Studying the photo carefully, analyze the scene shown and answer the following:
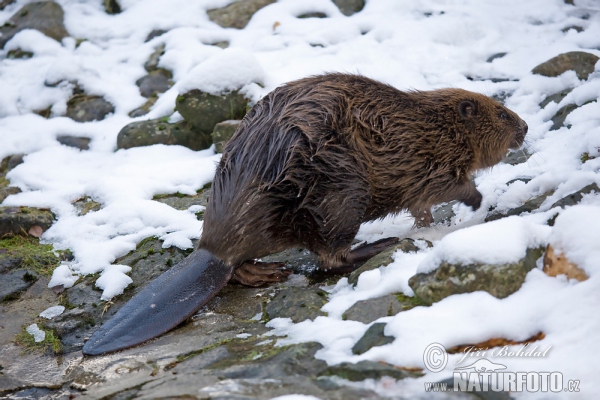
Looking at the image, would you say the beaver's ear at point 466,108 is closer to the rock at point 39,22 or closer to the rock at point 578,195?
the rock at point 578,195

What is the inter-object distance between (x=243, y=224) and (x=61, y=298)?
114 centimetres

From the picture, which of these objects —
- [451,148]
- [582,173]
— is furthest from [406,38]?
[582,173]

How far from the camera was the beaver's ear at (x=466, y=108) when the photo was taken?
375cm

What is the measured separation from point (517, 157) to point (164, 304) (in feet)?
8.89

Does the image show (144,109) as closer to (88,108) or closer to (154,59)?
(88,108)

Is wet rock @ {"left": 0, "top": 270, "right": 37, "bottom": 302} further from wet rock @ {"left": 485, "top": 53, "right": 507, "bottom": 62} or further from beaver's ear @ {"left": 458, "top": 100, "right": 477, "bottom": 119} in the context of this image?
wet rock @ {"left": 485, "top": 53, "right": 507, "bottom": 62}

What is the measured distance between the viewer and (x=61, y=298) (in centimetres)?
339

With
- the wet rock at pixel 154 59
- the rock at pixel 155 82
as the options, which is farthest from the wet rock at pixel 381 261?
the wet rock at pixel 154 59

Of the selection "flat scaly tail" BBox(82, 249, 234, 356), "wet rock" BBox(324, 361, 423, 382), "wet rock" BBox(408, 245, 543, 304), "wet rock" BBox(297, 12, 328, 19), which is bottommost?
"wet rock" BBox(297, 12, 328, 19)

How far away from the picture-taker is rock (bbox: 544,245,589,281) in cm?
212

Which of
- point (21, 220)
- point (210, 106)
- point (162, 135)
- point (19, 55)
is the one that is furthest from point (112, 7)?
point (21, 220)

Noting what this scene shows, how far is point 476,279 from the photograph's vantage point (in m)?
2.24

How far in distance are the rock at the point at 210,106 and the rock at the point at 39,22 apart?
2.92 m

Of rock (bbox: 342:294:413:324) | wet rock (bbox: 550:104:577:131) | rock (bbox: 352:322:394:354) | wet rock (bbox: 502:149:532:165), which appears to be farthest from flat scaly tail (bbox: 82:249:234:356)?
wet rock (bbox: 550:104:577:131)
